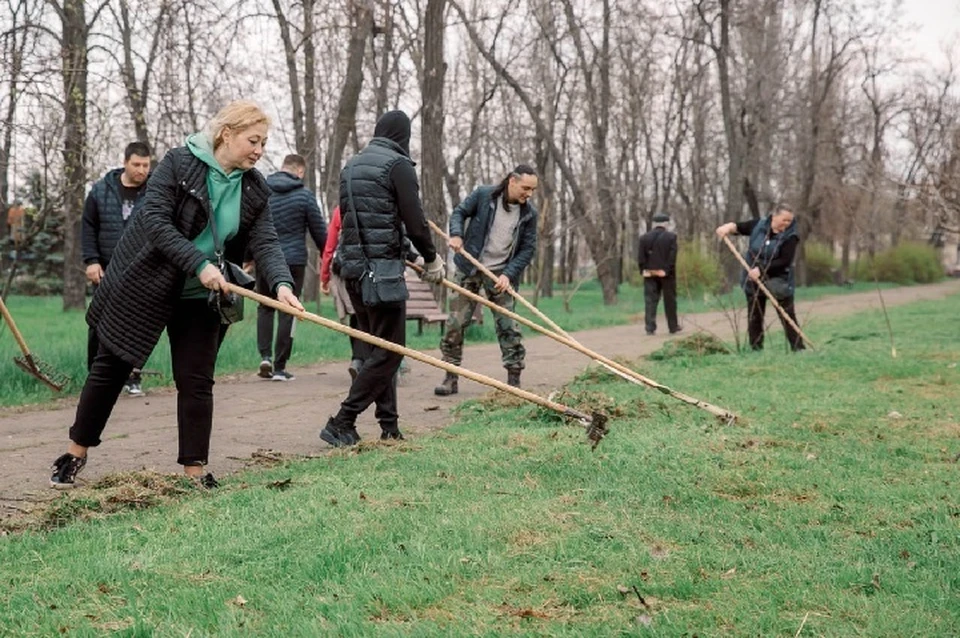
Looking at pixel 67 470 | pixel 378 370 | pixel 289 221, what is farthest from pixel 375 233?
pixel 289 221

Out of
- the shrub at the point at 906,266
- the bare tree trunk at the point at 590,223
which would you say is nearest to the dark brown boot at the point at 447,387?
the bare tree trunk at the point at 590,223

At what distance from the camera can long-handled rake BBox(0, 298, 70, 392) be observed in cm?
776

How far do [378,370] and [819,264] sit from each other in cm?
3938

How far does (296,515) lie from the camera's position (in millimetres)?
4293

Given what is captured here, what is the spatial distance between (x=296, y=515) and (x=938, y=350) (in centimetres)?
971

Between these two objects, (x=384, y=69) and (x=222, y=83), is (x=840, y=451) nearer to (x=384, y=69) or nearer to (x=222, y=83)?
(x=222, y=83)

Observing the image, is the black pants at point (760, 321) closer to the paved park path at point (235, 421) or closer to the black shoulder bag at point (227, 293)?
the paved park path at point (235, 421)

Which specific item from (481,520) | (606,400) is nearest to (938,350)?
(606,400)

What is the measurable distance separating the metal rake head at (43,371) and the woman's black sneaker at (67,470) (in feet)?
9.79

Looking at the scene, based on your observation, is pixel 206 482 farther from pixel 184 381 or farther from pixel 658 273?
pixel 658 273

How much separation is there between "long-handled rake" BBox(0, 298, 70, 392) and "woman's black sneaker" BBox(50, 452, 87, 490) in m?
2.33

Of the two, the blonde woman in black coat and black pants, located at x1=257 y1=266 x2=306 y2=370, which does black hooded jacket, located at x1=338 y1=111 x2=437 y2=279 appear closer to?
the blonde woman in black coat

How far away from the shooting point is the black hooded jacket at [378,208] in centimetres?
641

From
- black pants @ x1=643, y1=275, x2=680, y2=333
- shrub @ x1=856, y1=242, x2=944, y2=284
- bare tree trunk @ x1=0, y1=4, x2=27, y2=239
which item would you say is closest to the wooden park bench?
black pants @ x1=643, y1=275, x2=680, y2=333
